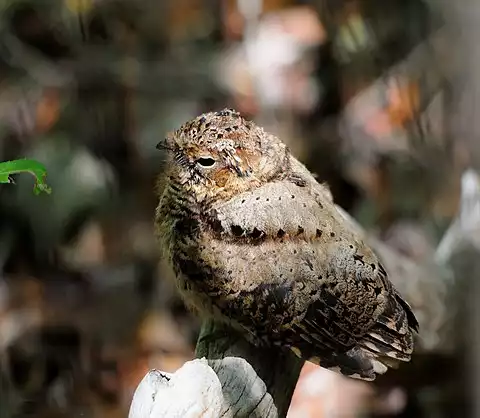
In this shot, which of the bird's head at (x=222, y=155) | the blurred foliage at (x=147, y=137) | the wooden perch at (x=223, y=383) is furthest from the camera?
the blurred foliage at (x=147, y=137)

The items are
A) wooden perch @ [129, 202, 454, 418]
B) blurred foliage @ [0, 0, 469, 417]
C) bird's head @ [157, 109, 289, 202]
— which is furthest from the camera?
blurred foliage @ [0, 0, 469, 417]

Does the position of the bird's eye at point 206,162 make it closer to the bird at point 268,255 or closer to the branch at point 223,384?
the bird at point 268,255

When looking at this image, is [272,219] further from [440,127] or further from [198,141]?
[440,127]

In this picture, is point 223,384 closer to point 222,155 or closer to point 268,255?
point 268,255

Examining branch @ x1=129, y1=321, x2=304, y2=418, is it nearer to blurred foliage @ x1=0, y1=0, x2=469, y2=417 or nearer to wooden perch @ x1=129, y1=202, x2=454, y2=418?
wooden perch @ x1=129, y1=202, x2=454, y2=418

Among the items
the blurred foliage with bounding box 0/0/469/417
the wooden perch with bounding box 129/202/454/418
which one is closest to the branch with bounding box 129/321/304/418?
the wooden perch with bounding box 129/202/454/418

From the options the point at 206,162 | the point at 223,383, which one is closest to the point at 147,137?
the point at 206,162

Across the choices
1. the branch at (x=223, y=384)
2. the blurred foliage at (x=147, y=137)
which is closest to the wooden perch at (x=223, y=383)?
the branch at (x=223, y=384)
